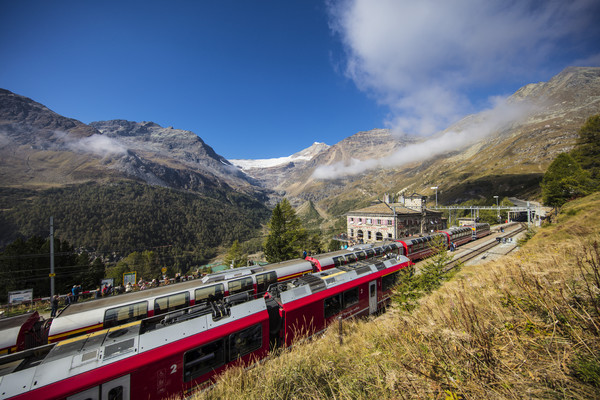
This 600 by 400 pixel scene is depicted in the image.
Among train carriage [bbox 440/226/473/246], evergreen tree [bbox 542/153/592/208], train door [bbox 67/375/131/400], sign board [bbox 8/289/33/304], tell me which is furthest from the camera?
evergreen tree [bbox 542/153/592/208]

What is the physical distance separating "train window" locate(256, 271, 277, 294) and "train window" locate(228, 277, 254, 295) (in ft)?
1.53

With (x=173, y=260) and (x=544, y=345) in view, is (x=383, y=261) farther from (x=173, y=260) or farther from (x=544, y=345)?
(x=173, y=260)

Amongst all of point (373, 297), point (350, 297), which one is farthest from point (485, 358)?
point (373, 297)

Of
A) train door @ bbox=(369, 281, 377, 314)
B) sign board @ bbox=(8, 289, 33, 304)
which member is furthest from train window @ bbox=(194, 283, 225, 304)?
sign board @ bbox=(8, 289, 33, 304)

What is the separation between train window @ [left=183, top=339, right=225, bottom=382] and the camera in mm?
6992

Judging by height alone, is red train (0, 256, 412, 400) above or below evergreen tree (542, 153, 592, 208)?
below

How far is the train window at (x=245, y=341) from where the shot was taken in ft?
25.6

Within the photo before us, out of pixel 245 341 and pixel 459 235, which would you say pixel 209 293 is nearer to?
pixel 245 341

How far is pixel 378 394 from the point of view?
3027 millimetres

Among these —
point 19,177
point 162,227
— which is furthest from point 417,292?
point 19,177

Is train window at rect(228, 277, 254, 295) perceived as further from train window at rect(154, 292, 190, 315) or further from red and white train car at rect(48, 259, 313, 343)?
train window at rect(154, 292, 190, 315)

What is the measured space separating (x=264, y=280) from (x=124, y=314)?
23.6 ft

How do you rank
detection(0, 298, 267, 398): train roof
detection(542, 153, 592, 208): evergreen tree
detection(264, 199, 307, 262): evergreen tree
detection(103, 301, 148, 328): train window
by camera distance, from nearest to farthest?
detection(0, 298, 267, 398): train roof < detection(103, 301, 148, 328): train window < detection(264, 199, 307, 262): evergreen tree < detection(542, 153, 592, 208): evergreen tree

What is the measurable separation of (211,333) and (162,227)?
182m
